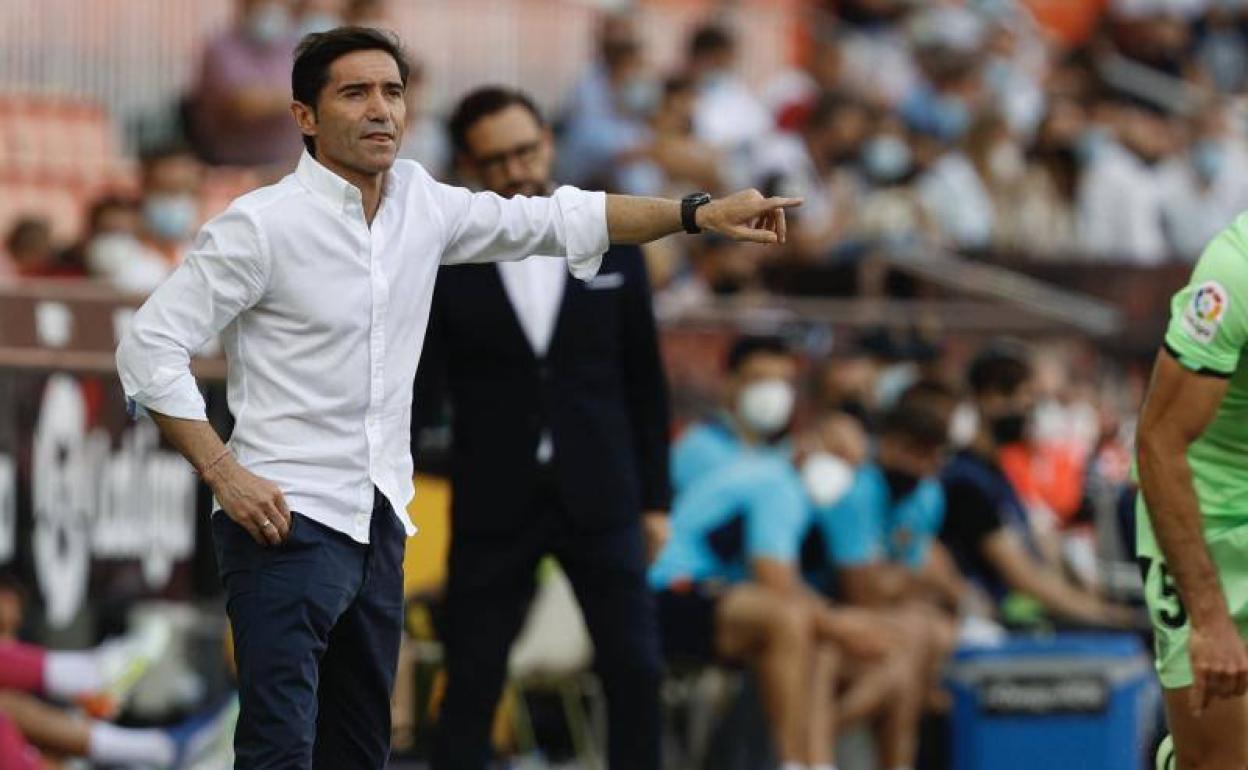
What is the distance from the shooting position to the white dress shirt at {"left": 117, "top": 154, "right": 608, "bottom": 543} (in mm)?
5922

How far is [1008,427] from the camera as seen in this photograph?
12305mm

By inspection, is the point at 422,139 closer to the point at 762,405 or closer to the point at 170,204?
the point at 170,204

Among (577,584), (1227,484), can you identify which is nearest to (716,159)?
(577,584)

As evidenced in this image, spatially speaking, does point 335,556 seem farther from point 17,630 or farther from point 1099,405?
point 1099,405

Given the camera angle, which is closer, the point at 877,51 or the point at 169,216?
the point at 169,216

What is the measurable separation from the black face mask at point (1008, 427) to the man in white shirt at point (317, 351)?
20.2 feet

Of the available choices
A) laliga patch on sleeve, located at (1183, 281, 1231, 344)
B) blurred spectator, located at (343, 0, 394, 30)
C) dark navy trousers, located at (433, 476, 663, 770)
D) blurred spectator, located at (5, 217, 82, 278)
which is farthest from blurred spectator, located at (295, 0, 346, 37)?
laliga patch on sleeve, located at (1183, 281, 1231, 344)

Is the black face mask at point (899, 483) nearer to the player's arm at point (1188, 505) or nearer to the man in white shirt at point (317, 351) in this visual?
the player's arm at point (1188, 505)

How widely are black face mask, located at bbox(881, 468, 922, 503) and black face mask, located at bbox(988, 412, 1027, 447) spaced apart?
49.7 inches

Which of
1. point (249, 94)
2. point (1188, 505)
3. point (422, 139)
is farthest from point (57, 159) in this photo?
point (1188, 505)

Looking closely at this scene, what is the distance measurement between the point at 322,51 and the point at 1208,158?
14975mm

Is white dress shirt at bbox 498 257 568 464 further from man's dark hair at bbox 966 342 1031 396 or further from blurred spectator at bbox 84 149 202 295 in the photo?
man's dark hair at bbox 966 342 1031 396

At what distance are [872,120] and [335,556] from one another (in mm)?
11987

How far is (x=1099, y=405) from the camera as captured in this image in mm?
14961
